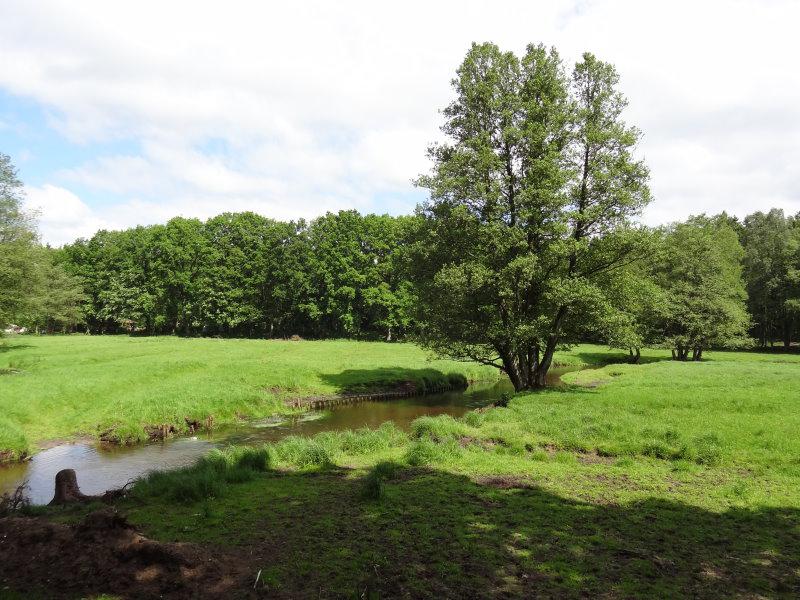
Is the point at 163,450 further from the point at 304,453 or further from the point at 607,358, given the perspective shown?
the point at 607,358

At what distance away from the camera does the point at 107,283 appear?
9812 centimetres

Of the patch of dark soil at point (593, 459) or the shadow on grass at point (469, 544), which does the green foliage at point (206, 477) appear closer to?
the shadow on grass at point (469, 544)

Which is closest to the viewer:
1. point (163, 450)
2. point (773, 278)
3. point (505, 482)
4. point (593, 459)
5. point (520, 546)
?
point (520, 546)

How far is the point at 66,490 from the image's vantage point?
1245 centimetres

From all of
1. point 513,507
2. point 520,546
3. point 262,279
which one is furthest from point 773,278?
point 520,546

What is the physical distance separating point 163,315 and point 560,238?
85497 millimetres

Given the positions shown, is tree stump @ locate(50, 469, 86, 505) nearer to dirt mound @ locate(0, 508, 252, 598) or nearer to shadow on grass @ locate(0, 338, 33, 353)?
dirt mound @ locate(0, 508, 252, 598)

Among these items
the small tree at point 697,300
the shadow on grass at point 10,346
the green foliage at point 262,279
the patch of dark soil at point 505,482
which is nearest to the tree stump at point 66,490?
the patch of dark soil at point 505,482

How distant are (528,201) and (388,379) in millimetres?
22023

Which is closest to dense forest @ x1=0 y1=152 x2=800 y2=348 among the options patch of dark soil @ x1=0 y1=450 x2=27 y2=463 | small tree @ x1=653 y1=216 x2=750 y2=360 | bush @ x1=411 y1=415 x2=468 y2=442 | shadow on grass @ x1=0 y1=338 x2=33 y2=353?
small tree @ x1=653 y1=216 x2=750 y2=360

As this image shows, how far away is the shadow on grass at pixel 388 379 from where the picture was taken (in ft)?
130

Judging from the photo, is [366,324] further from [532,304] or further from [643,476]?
[643,476]

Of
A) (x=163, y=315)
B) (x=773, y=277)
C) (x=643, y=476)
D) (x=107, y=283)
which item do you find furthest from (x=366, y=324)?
(x=643, y=476)

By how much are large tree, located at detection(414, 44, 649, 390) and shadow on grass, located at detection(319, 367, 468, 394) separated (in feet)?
43.9
